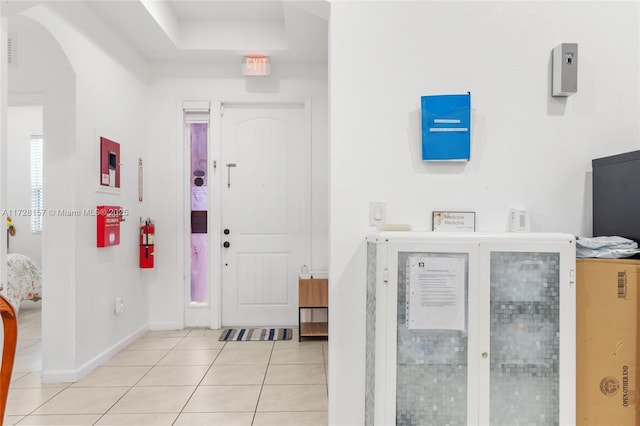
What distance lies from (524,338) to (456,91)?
1291mm

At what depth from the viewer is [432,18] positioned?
2.12m

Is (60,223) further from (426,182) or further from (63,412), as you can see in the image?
(426,182)

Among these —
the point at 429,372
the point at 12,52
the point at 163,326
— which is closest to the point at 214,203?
the point at 163,326

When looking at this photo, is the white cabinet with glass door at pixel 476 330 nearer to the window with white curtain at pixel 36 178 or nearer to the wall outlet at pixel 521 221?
the wall outlet at pixel 521 221

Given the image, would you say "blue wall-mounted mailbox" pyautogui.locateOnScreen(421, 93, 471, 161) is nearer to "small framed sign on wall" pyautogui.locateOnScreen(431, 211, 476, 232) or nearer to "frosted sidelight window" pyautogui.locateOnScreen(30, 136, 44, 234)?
"small framed sign on wall" pyautogui.locateOnScreen(431, 211, 476, 232)

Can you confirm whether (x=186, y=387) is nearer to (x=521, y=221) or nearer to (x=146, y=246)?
(x=146, y=246)

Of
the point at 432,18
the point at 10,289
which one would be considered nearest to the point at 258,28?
the point at 432,18

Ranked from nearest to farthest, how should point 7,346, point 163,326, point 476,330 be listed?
point 7,346, point 476,330, point 163,326

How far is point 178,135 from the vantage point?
4227 millimetres

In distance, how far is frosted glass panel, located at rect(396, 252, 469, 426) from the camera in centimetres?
174

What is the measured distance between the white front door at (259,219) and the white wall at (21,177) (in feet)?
11.2

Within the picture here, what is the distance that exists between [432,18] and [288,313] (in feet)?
10.6

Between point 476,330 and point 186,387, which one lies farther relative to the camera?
point 186,387

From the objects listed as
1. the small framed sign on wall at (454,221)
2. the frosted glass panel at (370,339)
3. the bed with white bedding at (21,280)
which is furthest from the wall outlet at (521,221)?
the bed with white bedding at (21,280)
